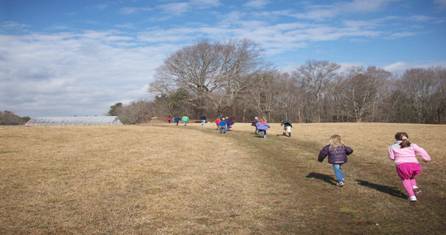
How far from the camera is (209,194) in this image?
10.7 m

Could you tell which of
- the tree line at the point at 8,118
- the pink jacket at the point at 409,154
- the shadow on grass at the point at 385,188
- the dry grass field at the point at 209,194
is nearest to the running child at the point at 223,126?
the dry grass field at the point at 209,194

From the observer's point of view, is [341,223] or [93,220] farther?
[93,220]

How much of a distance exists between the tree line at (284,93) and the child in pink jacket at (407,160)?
190 feet

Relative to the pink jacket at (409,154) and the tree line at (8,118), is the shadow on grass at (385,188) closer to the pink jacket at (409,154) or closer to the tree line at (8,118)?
the pink jacket at (409,154)

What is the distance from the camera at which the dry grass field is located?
7.73 metres

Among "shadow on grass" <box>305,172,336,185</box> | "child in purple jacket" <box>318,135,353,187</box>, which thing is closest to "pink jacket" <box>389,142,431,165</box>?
"child in purple jacket" <box>318,135,353,187</box>

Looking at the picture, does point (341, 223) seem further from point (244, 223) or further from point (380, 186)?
point (380, 186)

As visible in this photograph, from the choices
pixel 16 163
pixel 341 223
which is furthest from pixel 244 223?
pixel 16 163

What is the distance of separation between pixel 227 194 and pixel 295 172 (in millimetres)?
4372

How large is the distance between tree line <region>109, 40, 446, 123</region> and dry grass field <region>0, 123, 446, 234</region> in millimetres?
48988

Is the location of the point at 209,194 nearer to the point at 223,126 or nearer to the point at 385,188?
the point at 385,188

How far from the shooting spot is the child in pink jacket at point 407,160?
9328mm

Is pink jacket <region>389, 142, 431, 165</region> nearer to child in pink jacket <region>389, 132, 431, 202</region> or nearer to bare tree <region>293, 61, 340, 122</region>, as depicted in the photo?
child in pink jacket <region>389, 132, 431, 202</region>

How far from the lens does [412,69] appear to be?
255 feet
